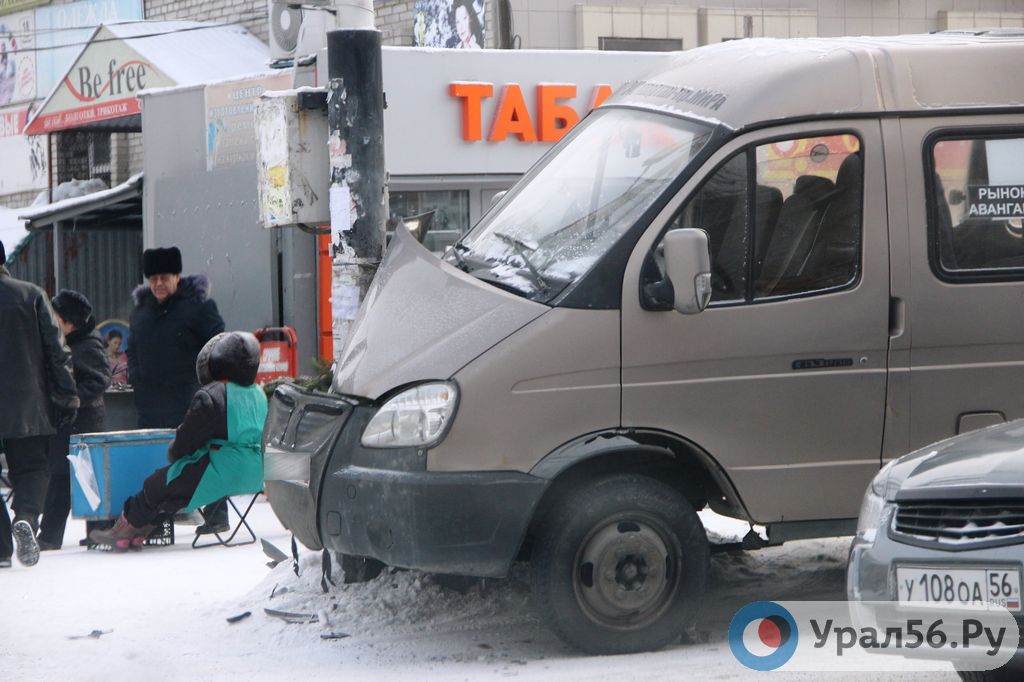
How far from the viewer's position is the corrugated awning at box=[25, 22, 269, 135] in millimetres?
18438

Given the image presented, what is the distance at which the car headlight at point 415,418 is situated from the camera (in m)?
5.72

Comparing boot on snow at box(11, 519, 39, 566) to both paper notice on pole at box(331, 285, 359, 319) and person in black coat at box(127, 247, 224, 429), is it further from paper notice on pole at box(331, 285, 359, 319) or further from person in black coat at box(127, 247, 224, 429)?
paper notice on pole at box(331, 285, 359, 319)

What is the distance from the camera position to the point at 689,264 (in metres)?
5.65

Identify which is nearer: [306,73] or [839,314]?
[839,314]

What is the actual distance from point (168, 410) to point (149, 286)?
820mm

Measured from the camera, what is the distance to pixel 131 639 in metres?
6.61

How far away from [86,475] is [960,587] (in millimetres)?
6034

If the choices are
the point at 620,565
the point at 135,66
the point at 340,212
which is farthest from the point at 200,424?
the point at 135,66

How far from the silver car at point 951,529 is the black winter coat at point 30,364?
17.3 feet

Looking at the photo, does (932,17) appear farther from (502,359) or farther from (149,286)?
(502,359)

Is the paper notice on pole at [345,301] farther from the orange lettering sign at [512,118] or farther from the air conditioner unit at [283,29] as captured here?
the air conditioner unit at [283,29]

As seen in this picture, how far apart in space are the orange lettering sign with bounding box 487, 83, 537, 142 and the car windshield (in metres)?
7.13

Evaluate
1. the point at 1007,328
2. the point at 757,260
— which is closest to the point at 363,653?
the point at 757,260

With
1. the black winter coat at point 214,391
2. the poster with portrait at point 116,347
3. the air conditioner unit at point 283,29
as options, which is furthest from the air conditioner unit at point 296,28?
the black winter coat at point 214,391
